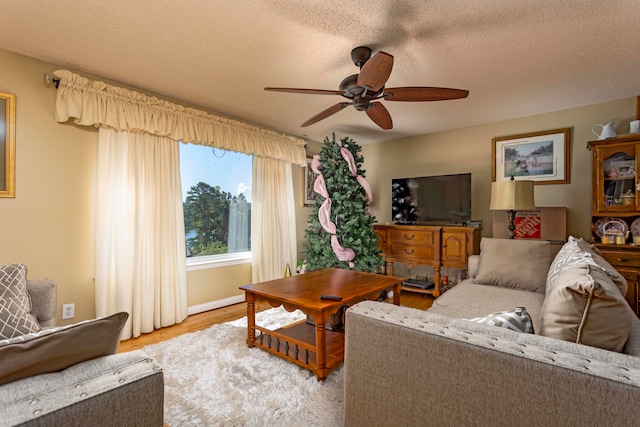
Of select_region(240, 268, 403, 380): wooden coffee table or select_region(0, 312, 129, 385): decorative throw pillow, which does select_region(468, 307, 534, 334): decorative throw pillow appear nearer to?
select_region(240, 268, 403, 380): wooden coffee table

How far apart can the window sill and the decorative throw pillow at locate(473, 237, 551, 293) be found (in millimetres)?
2690

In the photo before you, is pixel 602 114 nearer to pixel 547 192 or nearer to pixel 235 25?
pixel 547 192

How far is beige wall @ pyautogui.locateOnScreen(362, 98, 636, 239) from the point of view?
3.33 meters

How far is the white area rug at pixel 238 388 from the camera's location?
1632 mm

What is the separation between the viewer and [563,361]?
2.68 feet

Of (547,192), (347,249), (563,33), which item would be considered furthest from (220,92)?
(547,192)

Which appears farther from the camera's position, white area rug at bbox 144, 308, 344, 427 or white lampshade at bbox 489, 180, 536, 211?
white lampshade at bbox 489, 180, 536, 211

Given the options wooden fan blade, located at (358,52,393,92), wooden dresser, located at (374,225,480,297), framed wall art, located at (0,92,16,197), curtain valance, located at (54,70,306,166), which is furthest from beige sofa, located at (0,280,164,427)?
wooden dresser, located at (374,225,480,297)

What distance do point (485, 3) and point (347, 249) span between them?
272 cm

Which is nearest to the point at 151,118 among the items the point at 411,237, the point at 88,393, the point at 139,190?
the point at 139,190

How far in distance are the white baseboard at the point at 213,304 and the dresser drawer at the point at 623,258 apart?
395 cm

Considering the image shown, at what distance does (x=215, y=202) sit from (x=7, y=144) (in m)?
1.86

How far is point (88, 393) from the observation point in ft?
2.24

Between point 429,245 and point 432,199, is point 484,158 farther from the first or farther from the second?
point 429,245
